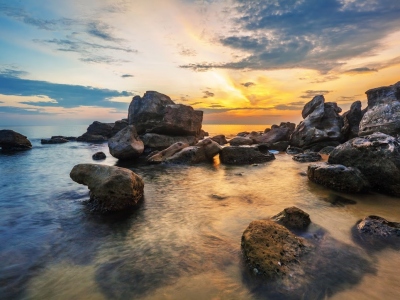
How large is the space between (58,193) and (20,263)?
7.48 m

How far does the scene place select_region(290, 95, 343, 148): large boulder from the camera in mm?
27531

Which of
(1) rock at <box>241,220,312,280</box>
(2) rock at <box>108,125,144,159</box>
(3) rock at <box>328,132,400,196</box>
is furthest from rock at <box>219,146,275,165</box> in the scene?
(1) rock at <box>241,220,312,280</box>

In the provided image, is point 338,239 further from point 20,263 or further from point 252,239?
point 20,263

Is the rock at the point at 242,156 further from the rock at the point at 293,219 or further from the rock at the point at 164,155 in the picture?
the rock at the point at 293,219

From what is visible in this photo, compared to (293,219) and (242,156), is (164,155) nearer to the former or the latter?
(242,156)

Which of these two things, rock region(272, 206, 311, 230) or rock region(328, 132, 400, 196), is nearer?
rock region(272, 206, 311, 230)

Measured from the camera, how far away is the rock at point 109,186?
9648 mm

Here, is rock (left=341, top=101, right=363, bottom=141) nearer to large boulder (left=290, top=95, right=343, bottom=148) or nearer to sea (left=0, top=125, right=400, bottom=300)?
large boulder (left=290, top=95, right=343, bottom=148)

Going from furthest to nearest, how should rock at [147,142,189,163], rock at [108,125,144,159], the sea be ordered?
rock at [108,125,144,159] → rock at [147,142,189,163] → the sea

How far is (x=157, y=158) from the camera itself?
74.5 ft

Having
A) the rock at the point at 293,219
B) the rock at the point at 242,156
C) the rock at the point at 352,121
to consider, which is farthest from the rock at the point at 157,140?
the rock at the point at 293,219

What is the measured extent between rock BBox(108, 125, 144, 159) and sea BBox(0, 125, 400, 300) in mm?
9316

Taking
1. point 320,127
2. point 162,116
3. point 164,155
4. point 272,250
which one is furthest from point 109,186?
point 320,127

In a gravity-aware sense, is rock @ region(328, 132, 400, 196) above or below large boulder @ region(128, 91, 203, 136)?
below
